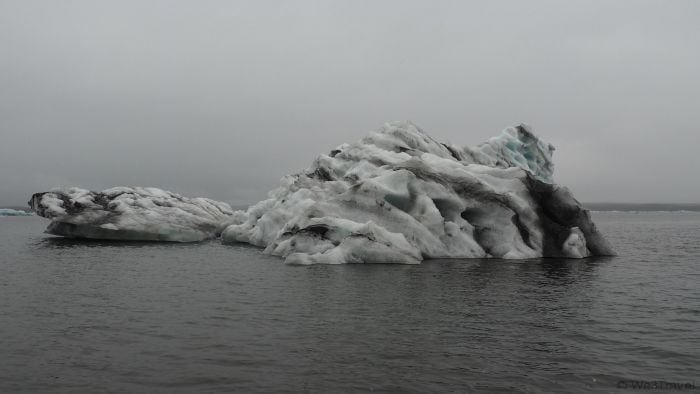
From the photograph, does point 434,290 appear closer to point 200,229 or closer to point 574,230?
point 574,230

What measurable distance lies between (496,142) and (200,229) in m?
34.1

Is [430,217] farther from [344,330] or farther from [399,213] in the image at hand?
[344,330]

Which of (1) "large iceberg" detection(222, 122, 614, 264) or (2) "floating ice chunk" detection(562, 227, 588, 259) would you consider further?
(2) "floating ice chunk" detection(562, 227, 588, 259)

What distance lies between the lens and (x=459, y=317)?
16.5 m

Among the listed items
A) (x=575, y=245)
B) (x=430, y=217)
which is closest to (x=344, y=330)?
(x=430, y=217)

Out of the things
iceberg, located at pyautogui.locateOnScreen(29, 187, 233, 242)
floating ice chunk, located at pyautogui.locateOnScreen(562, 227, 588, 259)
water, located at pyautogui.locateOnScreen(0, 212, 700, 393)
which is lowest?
water, located at pyautogui.locateOnScreen(0, 212, 700, 393)

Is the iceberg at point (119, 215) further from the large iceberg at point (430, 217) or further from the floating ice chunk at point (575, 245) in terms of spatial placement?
the floating ice chunk at point (575, 245)

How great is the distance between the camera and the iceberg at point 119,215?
46719mm

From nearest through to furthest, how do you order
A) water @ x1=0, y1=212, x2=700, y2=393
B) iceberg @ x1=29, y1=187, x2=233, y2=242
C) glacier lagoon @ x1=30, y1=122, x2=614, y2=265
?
water @ x1=0, y1=212, x2=700, y2=393 → glacier lagoon @ x1=30, y1=122, x2=614, y2=265 → iceberg @ x1=29, y1=187, x2=233, y2=242

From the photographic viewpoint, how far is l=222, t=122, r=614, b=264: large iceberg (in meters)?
31.5

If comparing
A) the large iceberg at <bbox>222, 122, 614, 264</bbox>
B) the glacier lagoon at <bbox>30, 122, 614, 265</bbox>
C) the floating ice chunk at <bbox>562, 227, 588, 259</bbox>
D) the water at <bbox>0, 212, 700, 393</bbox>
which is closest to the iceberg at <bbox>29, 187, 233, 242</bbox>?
the glacier lagoon at <bbox>30, 122, 614, 265</bbox>

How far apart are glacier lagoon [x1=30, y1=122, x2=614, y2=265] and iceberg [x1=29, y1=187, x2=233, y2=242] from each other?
13cm

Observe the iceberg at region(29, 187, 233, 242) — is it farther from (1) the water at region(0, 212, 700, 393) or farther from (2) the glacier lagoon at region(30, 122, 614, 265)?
(1) the water at region(0, 212, 700, 393)

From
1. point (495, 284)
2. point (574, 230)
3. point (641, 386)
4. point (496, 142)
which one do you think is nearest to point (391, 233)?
point (495, 284)
